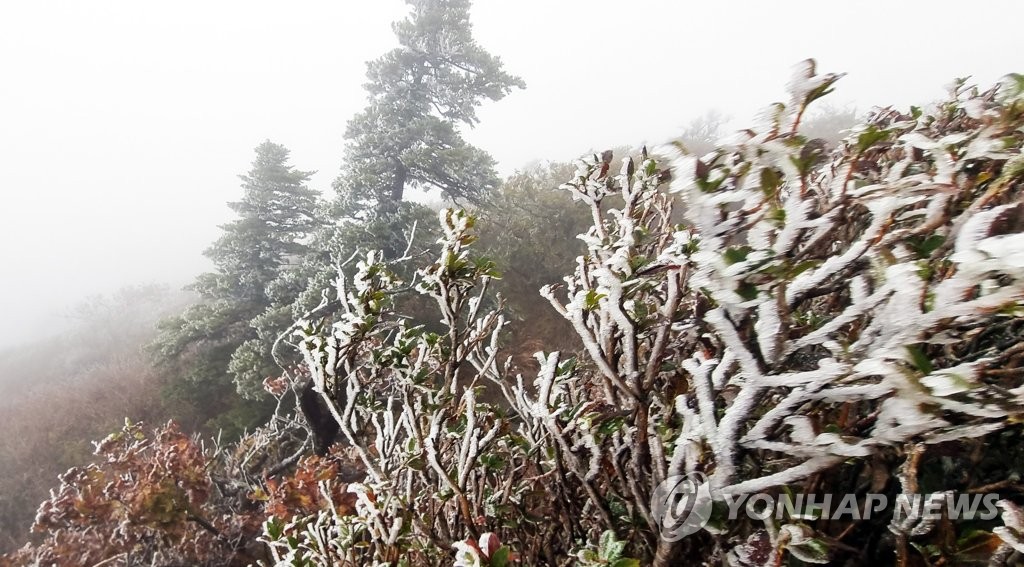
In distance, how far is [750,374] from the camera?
88 centimetres

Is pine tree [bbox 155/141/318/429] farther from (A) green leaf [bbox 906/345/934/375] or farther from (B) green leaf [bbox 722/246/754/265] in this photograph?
(A) green leaf [bbox 906/345/934/375]

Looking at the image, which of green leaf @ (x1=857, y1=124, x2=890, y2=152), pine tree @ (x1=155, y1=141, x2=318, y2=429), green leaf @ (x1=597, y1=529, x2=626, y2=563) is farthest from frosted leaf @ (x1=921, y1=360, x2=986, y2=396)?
pine tree @ (x1=155, y1=141, x2=318, y2=429)

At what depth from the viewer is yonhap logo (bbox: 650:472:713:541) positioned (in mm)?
1071

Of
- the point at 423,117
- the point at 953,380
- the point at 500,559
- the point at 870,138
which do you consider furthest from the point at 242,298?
the point at 953,380

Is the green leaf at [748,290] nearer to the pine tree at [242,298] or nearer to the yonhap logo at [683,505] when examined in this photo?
the yonhap logo at [683,505]

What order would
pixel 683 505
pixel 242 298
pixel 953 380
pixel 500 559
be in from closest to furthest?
pixel 953 380, pixel 500 559, pixel 683 505, pixel 242 298

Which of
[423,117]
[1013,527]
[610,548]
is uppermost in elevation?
[423,117]

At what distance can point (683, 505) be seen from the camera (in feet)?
3.71

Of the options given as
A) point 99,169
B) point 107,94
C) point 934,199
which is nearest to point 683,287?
point 934,199

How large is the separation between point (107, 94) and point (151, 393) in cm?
11094

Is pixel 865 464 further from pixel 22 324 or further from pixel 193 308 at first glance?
pixel 22 324

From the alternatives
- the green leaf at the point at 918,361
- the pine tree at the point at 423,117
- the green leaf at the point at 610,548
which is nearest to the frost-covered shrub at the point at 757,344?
the green leaf at the point at 918,361

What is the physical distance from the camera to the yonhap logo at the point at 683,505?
1.07m

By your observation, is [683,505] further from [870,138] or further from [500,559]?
[870,138]
